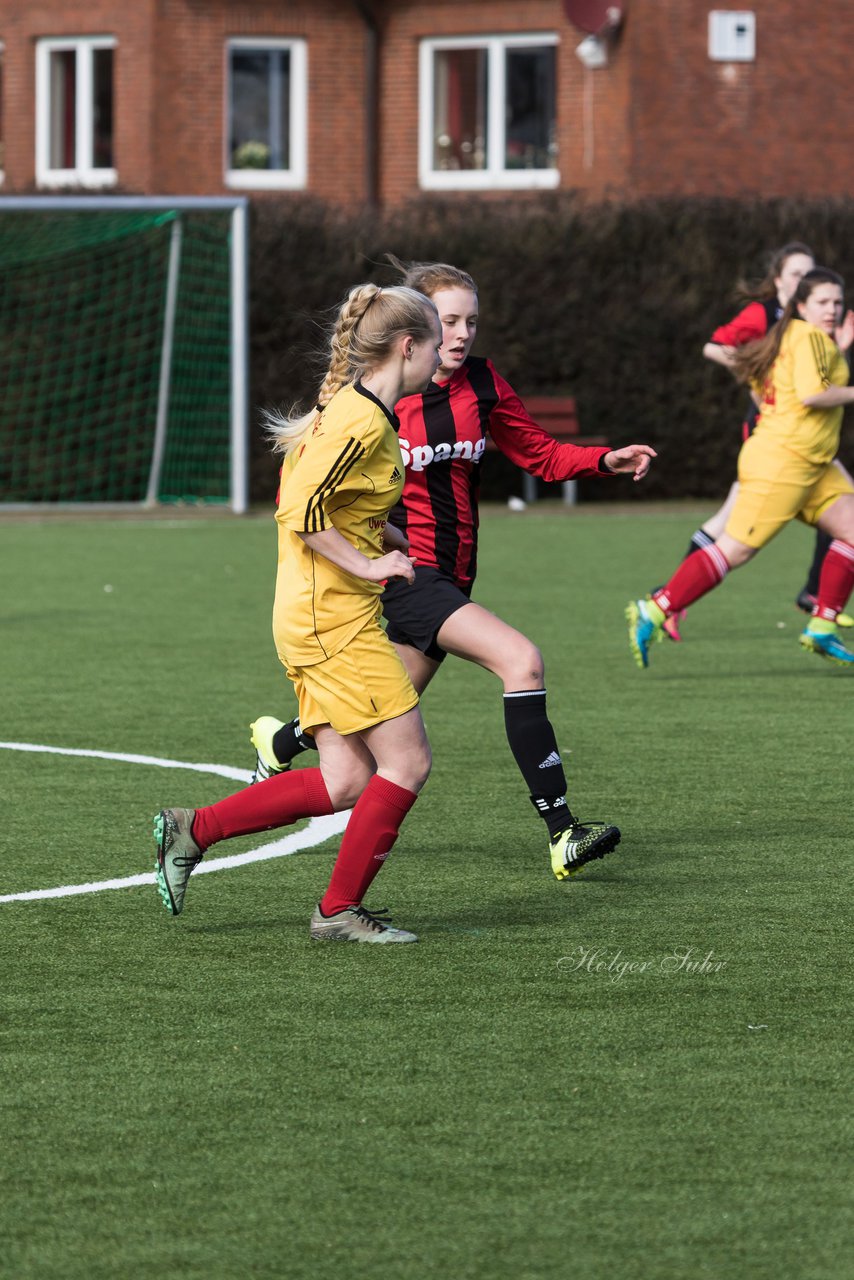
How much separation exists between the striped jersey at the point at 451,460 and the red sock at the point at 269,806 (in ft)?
3.98

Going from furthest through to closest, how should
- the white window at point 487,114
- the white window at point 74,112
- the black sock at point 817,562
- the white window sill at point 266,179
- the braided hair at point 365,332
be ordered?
the white window at point 74,112 → the white window sill at point 266,179 → the white window at point 487,114 → the black sock at point 817,562 → the braided hair at point 365,332

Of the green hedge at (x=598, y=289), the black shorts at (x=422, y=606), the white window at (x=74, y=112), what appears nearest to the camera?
the black shorts at (x=422, y=606)

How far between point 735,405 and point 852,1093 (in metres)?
20.7

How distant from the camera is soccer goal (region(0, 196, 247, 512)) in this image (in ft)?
76.4

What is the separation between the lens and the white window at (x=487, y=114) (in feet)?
95.4

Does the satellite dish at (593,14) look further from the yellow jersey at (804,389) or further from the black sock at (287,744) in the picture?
the black sock at (287,744)

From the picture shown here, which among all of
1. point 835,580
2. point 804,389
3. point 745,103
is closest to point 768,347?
point 804,389

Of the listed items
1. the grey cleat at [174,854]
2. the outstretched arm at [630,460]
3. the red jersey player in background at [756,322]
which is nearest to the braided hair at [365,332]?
the grey cleat at [174,854]

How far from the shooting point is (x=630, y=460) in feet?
21.8

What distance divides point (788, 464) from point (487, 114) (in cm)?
1920

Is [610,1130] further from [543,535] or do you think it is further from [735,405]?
[735,405]

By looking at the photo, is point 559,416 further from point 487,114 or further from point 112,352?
point 487,114

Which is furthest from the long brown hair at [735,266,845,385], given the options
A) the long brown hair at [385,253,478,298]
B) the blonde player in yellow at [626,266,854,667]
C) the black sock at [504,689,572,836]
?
the black sock at [504,689,572,836]

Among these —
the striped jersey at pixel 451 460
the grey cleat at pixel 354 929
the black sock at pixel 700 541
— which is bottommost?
the grey cleat at pixel 354 929
